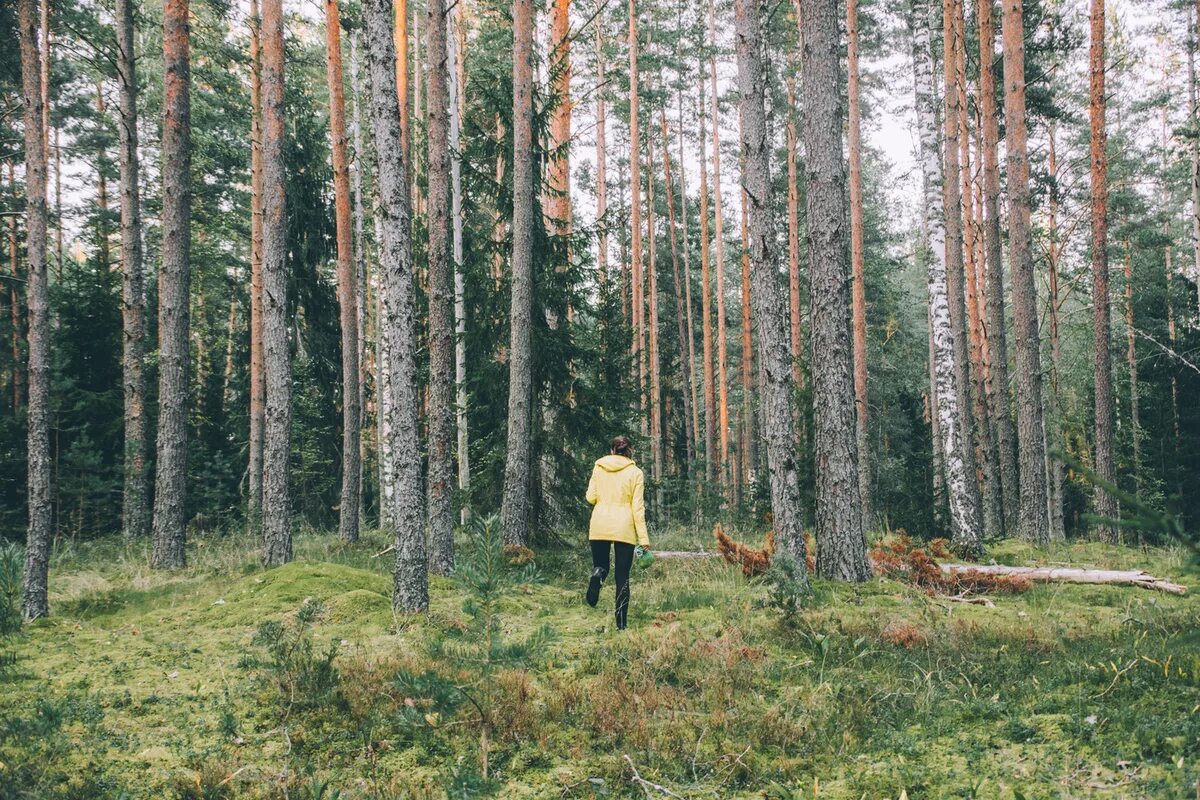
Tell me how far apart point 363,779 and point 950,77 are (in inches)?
684

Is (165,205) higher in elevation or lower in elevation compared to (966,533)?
higher

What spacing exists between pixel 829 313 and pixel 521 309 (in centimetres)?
503

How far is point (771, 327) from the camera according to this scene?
8.70 metres

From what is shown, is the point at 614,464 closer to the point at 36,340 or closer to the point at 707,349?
the point at 36,340

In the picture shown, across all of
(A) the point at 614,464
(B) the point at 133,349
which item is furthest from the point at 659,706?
(B) the point at 133,349

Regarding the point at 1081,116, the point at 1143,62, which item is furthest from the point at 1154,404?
the point at 1143,62

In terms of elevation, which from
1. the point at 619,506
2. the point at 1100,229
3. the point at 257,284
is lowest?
the point at 619,506

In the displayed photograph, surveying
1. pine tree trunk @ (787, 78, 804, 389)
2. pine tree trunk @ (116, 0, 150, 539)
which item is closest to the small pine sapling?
pine tree trunk @ (116, 0, 150, 539)

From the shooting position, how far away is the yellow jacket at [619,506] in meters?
7.25

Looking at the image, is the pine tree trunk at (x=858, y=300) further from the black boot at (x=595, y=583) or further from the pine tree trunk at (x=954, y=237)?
the black boot at (x=595, y=583)

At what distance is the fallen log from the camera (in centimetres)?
Result: 846

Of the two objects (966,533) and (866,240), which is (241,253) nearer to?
(866,240)

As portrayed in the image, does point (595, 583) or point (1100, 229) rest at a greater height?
point (1100, 229)

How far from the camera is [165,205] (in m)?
10.8
